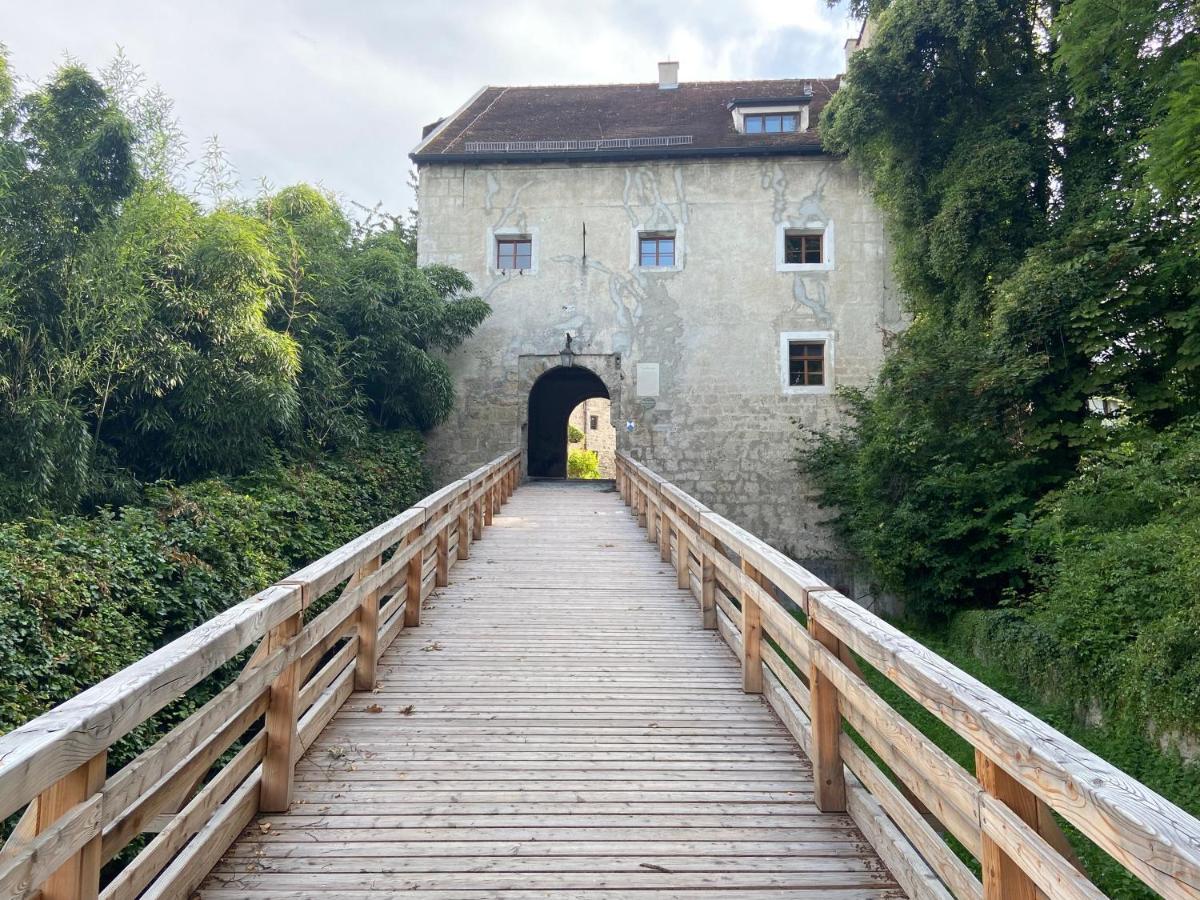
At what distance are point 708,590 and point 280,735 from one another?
10.7 ft

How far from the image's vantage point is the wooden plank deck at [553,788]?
231 centimetres

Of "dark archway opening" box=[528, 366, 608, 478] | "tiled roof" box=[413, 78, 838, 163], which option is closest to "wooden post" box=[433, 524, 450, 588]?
"tiled roof" box=[413, 78, 838, 163]

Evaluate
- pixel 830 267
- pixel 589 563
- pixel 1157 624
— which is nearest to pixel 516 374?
pixel 830 267

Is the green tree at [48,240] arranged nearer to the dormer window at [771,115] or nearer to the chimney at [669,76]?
the dormer window at [771,115]

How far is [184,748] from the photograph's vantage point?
2064 mm

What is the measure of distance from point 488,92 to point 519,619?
16.3 meters

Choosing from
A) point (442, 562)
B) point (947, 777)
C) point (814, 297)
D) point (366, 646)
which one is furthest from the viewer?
point (814, 297)

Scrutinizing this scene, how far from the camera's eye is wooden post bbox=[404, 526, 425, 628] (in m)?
5.00

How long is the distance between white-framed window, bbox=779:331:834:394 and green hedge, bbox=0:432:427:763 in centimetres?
939

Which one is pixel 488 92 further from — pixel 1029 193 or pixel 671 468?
pixel 1029 193

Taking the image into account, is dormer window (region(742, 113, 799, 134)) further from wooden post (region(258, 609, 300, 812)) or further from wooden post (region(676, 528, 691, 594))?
wooden post (region(258, 609, 300, 812))

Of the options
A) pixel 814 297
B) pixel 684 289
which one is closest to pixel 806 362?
pixel 814 297

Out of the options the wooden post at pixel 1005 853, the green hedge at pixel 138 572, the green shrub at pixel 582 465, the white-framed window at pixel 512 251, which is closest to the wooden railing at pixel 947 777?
the wooden post at pixel 1005 853

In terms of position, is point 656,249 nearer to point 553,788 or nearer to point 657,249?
point 657,249
